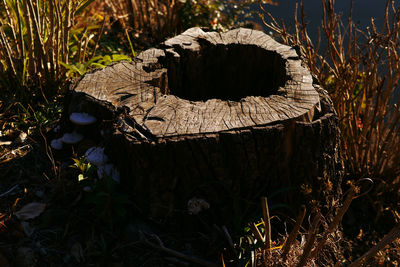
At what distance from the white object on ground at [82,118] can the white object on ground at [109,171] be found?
0.29 metres

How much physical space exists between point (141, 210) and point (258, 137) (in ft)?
2.41

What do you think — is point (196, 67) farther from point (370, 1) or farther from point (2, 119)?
point (370, 1)

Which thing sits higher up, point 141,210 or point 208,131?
point 208,131

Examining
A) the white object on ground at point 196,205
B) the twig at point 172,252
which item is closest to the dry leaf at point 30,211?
the twig at point 172,252

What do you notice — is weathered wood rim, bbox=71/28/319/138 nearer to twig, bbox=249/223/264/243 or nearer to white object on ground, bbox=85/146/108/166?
white object on ground, bbox=85/146/108/166

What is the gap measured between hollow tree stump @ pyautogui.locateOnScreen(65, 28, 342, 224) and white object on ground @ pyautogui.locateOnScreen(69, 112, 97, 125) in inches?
1.5

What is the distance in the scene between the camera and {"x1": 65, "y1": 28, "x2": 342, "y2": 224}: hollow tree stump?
77.9 inches

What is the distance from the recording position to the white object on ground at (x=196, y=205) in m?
2.09

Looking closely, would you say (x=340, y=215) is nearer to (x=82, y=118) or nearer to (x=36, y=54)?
(x=82, y=118)

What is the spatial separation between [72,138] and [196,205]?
3.03ft

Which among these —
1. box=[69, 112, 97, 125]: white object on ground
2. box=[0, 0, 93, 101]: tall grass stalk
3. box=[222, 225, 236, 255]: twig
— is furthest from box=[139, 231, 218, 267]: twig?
box=[0, 0, 93, 101]: tall grass stalk

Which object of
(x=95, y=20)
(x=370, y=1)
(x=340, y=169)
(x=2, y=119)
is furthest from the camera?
(x=370, y=1)

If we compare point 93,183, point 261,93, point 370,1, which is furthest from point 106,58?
point 370,1

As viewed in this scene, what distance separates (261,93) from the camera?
314 cm
